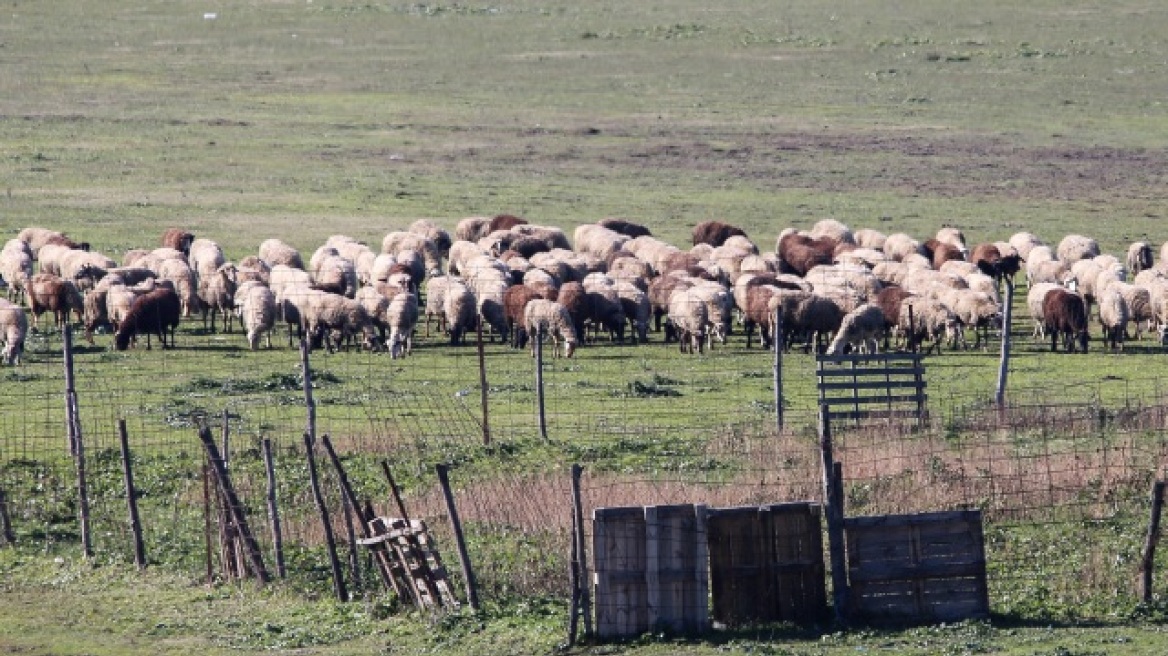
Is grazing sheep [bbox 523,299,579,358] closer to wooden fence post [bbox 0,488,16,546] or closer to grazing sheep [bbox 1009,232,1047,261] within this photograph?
grazing sheep [bbox 1009,232,1047,261]

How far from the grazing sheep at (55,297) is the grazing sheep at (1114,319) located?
Result: 16.4 meters

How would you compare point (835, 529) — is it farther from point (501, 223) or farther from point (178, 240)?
point (501, 223)

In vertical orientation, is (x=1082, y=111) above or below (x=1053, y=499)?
above

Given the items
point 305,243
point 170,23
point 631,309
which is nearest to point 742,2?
point 170,23

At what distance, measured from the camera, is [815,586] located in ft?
52.4

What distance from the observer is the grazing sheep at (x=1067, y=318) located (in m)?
34.3

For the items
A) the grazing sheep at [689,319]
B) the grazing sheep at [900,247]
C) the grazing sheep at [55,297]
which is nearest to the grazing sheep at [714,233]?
the grazing sheep at [900,247]

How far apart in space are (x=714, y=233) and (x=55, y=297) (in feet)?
52.7

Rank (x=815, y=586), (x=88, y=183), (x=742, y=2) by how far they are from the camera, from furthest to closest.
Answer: (x=742, y=2) → (x=88, y=183) → (x=815, y=586)

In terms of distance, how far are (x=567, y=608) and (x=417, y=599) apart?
1.14 metres

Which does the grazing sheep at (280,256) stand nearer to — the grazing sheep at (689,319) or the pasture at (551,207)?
the pasture at (551,207)

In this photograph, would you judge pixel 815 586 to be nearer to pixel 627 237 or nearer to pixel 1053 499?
pixel 1053 499

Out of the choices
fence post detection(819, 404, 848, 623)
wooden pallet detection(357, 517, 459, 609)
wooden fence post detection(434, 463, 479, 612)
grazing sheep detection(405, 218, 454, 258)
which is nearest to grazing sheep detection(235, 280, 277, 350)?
grazing sheep detection(405, 218, 454, 258)

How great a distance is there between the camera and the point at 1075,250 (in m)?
44.0
